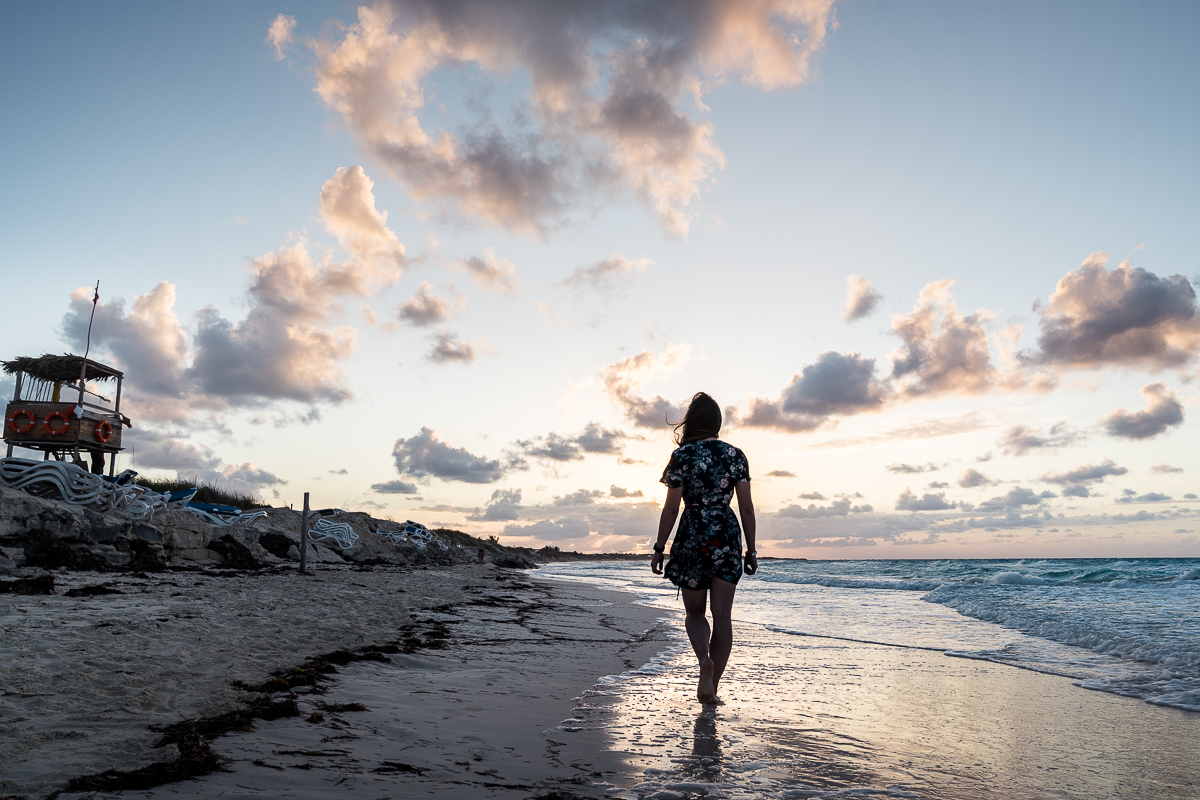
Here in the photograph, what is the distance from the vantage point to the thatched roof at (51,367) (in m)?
19.4

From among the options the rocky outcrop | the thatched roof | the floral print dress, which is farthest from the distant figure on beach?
the thatched roof

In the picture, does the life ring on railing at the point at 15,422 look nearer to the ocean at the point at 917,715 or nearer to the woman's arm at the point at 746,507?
the ocean at the point at 917,715

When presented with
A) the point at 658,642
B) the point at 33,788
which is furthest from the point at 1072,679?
the point at 33,788

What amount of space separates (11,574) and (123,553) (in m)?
2.76

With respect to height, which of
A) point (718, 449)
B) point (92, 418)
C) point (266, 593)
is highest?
point (92, 418)

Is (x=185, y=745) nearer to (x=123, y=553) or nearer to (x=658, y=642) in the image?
(x=658, y=642)

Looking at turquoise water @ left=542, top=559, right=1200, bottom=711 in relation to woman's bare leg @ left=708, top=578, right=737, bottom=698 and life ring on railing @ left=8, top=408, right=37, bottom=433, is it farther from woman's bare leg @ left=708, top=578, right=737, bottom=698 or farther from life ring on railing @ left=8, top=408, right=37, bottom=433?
life ring on railing @ left=8, top=408, right=37, bottom=433

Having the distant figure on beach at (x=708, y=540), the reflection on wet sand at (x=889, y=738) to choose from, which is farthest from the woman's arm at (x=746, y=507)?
the reflection on wet sand at (x=889, y=738)

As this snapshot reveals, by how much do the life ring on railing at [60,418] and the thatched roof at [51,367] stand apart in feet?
3.83

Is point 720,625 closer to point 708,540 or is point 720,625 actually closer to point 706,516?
point 708,540

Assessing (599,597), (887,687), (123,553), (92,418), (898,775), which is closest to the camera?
(898,775)

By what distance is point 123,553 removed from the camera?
10086 millimetres

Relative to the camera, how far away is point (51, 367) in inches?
774

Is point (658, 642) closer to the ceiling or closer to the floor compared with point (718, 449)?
closer to the floor
